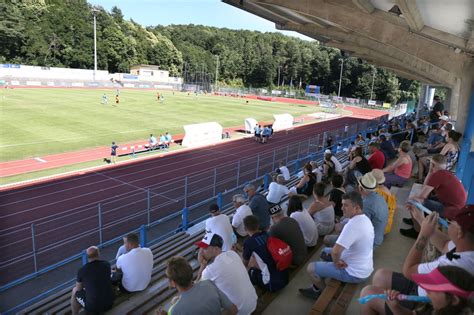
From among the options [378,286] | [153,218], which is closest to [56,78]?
[153,218]

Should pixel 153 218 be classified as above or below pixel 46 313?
below

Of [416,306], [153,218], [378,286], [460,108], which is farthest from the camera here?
[460,108]

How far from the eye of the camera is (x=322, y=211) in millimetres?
5844

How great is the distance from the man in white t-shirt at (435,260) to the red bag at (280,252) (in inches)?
44.3

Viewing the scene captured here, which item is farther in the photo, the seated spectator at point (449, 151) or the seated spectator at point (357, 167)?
the seated spectator at point (357, 167)

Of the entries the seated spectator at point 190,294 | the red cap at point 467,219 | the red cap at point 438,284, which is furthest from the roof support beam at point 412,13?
the seated spectator at point 190,294

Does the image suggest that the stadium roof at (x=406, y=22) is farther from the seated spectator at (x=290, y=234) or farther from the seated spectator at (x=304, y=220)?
the seated spectator at (x=290, y=234)

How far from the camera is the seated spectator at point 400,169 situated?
7.47m

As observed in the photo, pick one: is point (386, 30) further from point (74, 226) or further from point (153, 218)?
point (74, 226)

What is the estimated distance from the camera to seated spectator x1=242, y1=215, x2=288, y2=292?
168 inches

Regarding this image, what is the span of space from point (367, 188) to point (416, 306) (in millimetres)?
2277

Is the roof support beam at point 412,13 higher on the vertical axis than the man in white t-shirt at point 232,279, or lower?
higher

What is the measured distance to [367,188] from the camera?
16.1ft

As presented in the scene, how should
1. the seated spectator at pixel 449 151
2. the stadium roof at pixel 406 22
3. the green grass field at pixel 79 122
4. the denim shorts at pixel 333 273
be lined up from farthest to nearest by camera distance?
the green grass field at pixel 79 122, the seated spectator at pixel 449 151, the stadium roof at pixel 406 22, the denim shorts at pixel 333 273
